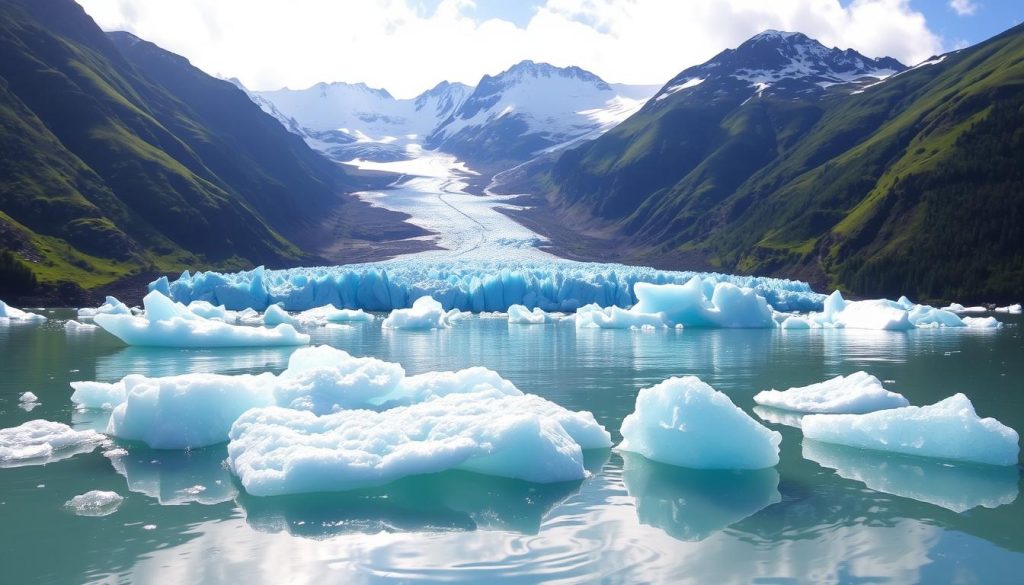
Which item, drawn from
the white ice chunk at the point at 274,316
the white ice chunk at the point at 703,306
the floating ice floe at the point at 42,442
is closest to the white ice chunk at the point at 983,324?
the white ice chunk at the point at 703,306

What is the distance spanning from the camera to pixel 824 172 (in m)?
101

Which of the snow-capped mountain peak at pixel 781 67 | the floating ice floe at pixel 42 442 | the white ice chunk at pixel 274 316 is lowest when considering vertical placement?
the floating ice floe at pixel 42 442

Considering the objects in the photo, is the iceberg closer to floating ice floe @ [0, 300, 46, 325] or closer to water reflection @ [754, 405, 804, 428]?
floating ice floe @ [0, 300, 46, 325]

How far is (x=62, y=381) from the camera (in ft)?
57.5

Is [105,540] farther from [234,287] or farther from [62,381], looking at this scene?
[234,287]

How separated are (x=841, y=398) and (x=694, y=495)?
6262mm

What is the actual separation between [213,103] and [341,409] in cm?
15145

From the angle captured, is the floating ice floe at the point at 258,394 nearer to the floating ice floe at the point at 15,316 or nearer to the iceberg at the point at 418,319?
the iceberg at the point at 418,319

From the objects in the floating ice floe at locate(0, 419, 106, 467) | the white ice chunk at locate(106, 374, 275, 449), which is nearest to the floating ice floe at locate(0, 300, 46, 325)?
the floating ice floe at locate(0, 419, 106, 467)

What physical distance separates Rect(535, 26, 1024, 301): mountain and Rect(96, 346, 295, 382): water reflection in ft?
184

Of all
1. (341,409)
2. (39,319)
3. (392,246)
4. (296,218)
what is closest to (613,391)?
(341,409)

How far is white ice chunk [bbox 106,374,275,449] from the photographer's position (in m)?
11.1

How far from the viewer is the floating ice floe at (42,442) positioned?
1009 cm

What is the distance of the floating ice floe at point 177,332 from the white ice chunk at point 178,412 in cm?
1631
